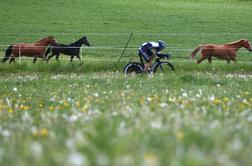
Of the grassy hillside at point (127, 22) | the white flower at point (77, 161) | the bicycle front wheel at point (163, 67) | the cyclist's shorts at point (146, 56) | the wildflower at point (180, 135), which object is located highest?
the white flower at point (77, 161)

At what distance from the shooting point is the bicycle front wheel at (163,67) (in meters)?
24.2

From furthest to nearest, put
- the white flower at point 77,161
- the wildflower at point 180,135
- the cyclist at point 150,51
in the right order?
the cyclist at point 150,51
the wildflower at point 180,135
the white flower at point 77,161

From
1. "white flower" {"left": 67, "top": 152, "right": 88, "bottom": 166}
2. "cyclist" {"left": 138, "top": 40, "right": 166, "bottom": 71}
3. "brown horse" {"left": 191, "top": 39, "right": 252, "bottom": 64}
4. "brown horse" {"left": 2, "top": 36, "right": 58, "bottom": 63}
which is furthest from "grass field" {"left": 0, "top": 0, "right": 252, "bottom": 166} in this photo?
"brown horse" {"left": 2, "top": 36, "right": 58, "bottom": 63}

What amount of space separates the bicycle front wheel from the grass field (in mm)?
649

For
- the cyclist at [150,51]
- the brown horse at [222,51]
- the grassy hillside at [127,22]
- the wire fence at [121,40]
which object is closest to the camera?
the cyclist at [150,51]

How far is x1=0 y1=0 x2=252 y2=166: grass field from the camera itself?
3.33 m

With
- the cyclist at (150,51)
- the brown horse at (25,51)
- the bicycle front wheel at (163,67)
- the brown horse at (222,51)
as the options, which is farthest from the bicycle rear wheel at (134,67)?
the brown horse at (25,51)

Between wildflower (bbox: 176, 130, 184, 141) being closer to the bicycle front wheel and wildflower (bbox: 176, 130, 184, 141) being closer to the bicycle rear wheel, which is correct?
the bicycle rear wheel

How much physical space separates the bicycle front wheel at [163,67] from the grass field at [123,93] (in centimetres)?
65

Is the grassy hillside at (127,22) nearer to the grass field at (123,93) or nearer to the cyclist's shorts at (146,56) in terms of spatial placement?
the grass field at (123,93)

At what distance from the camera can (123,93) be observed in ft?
35.1


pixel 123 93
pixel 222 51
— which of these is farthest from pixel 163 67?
pixel 123 93

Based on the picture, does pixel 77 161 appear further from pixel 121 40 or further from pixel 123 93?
pixel 121 40

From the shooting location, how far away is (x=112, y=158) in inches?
113
